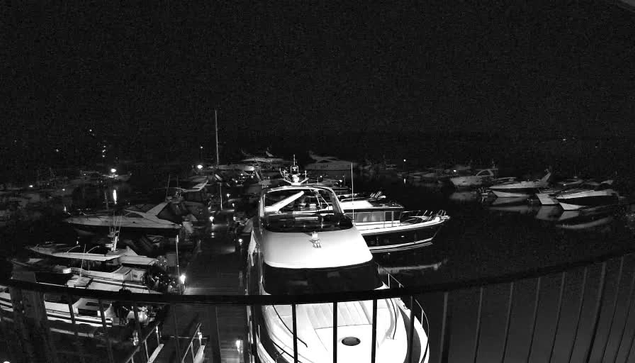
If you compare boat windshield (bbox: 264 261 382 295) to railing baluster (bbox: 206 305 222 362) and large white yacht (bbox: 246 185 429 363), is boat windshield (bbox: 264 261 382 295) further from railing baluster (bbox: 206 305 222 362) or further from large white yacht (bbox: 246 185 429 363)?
railing baluster (bbox: 206 305 222 362)

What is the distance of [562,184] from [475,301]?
29780 mm

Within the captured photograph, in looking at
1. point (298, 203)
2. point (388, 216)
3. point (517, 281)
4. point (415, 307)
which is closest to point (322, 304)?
point (517, 281)

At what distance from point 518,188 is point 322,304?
3727 centimetres

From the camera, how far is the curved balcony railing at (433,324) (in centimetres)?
164

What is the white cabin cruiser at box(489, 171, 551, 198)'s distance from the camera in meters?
35.4

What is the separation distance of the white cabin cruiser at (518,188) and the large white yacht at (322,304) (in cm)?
3480

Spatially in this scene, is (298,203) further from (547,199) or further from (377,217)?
(547,199)

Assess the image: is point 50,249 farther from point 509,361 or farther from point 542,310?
point 542,310

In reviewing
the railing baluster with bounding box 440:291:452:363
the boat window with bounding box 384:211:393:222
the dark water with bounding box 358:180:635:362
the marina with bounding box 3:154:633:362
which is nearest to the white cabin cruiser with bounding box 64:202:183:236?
the marina with bounding box 3:154:633:362

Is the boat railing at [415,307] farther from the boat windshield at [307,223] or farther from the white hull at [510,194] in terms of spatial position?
the white hull at [510,194]

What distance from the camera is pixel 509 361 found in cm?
1048

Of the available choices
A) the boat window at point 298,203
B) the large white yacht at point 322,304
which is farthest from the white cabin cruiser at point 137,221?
the large white yacht at point 322,304

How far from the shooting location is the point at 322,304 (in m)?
5.09

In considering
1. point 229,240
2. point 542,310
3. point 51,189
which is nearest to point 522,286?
point 542,310
